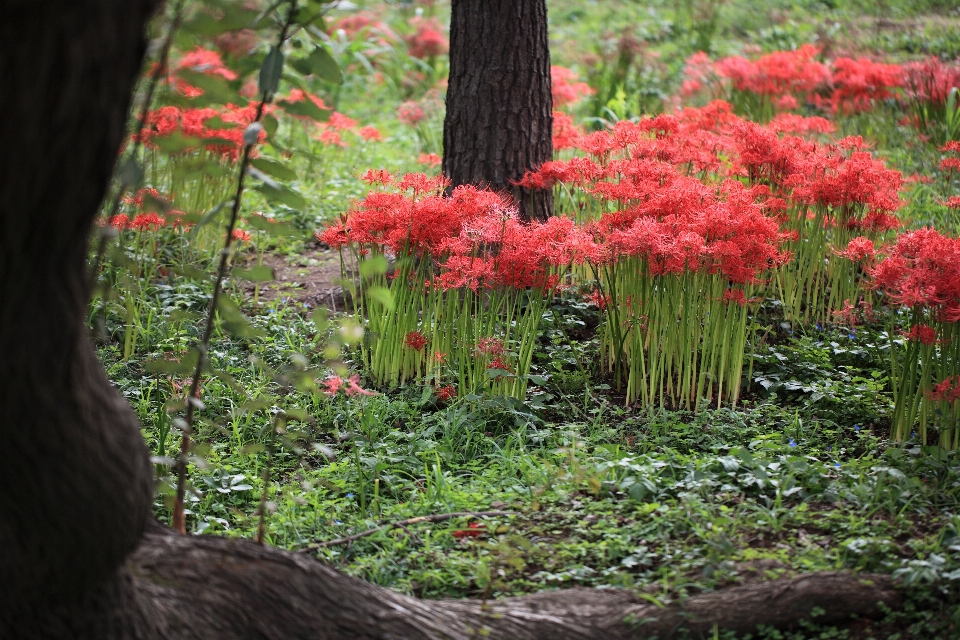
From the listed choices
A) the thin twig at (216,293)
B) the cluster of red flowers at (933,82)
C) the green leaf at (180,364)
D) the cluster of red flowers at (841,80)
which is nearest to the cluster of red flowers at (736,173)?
the thin twig at (216,293)

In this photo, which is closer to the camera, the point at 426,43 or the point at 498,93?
the point at 498,93

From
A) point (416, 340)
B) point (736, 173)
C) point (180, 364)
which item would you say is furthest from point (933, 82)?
point (180, 364)

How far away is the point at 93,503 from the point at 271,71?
1.07m

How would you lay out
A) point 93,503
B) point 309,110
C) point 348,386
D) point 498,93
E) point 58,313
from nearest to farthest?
point 58,313 < point 93,503 < point 309,110 < point 348,386 < point 498,93

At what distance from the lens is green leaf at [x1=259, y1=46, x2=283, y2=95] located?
204 cm

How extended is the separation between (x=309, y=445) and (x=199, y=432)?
20.0 inches

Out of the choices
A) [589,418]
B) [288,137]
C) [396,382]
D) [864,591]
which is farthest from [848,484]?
[288,137]

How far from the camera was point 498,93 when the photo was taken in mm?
4770

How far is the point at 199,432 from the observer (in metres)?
3.71

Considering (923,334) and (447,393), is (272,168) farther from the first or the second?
(923,334)

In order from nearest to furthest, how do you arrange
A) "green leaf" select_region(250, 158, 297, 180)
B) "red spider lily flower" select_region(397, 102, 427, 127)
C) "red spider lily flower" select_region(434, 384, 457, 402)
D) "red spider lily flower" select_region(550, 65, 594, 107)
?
"green leaf" select_region(250, 158, 297, 180), "red spider lily flower" select_region(434, 384, 457, 402), "red spider lily flower" select_region(550, 65, 594, 107), "red spider lily flower" select_region(397, 102, 427, 127)

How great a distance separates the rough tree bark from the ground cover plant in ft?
0.49

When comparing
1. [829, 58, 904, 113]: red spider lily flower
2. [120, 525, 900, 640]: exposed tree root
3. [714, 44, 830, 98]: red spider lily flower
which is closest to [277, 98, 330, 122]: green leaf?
[120, 525, 900, 640]: exposed tree root

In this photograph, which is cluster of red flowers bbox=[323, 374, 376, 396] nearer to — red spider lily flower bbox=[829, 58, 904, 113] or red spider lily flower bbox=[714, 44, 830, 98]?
red spider lily flower bbox=[714, 44, 830, 98]
